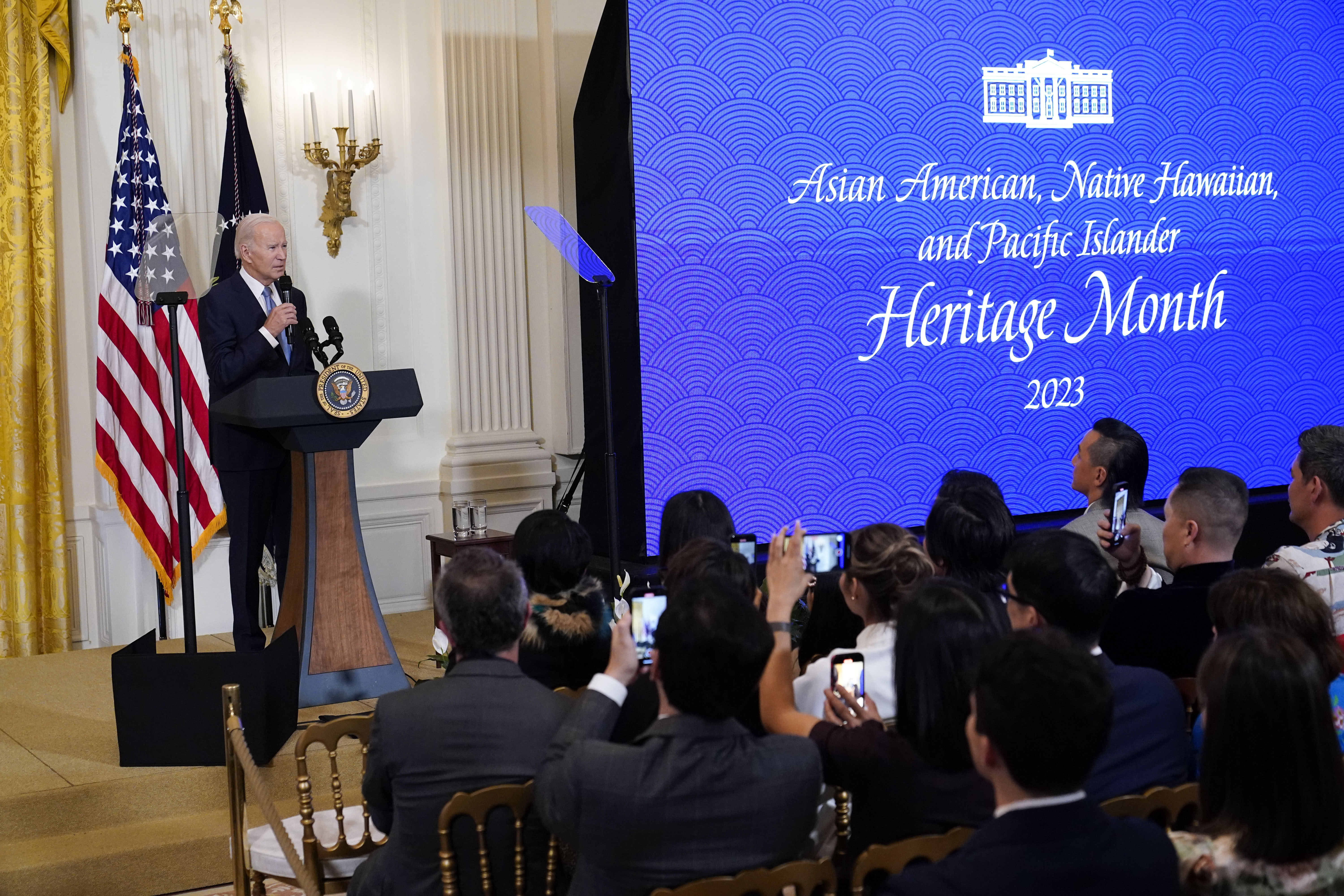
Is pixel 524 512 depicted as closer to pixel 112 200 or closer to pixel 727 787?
pixel 112 200

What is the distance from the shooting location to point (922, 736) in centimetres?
199

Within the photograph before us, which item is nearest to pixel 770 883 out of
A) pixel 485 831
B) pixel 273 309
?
pixel 485 831

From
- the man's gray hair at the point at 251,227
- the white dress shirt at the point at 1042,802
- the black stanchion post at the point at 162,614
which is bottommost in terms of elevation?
the black stanchion post at the point at 162,614

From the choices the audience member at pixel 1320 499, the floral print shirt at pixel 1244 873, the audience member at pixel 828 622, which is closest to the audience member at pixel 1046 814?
the floral print shirt at pixel 1244 873

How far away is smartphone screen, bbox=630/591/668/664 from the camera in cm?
244

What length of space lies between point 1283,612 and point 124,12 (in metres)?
4.79

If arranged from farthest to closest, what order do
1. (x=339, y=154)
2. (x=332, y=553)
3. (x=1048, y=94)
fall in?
(x=1048, y=94) → (x=339, y=154) → (x=332, y=553)

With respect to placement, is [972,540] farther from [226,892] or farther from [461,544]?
[461,544]

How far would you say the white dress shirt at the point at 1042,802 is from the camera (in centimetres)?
157

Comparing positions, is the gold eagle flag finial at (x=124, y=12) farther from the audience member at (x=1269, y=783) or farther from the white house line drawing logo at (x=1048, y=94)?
the audience member at (x=1269, y=783)

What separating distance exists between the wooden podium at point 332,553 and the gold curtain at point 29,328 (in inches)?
59.1

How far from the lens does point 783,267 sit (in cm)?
577

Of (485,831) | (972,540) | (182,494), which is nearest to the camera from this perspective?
(485,831)

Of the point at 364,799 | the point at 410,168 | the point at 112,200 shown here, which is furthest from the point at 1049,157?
the point at 364,799
